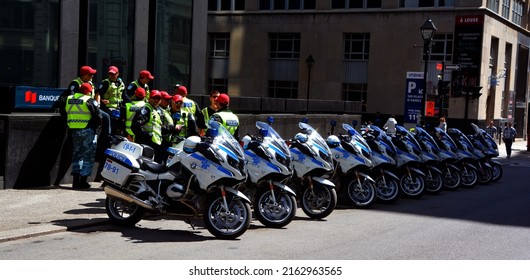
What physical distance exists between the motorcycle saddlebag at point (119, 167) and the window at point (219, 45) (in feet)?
144

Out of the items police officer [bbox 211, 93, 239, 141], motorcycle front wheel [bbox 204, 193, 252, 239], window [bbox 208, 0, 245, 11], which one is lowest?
motorcycle front wheel [bbox 204, 193, 252, 239]

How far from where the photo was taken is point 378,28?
156ft

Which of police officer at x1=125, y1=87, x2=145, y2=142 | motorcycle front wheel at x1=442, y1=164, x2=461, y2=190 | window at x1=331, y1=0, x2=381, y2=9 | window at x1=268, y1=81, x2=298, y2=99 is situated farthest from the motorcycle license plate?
window at x1=268, y1=81, x2=298, y2=99

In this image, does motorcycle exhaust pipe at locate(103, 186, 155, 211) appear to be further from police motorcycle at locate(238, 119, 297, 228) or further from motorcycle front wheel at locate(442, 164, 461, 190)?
motorcycle front wheel at locate(442, 164, 461, 190)

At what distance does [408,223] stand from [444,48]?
122ft

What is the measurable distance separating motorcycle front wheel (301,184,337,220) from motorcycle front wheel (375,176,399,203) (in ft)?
8.66

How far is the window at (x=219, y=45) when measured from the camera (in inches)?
2094

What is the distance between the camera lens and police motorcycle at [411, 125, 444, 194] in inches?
618

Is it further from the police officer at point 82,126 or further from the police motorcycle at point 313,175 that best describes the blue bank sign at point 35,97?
the police motorcycle at point 313,175

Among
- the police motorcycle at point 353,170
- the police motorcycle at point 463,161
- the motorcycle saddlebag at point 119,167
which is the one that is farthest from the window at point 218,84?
the motorcycle saddlebag at point 119,167

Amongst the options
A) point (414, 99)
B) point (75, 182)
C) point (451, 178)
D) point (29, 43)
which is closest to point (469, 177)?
point (451, 178)

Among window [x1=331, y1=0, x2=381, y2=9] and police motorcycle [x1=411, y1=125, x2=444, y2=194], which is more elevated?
window [x1=331, y1=0, x2=381, y2=9]
